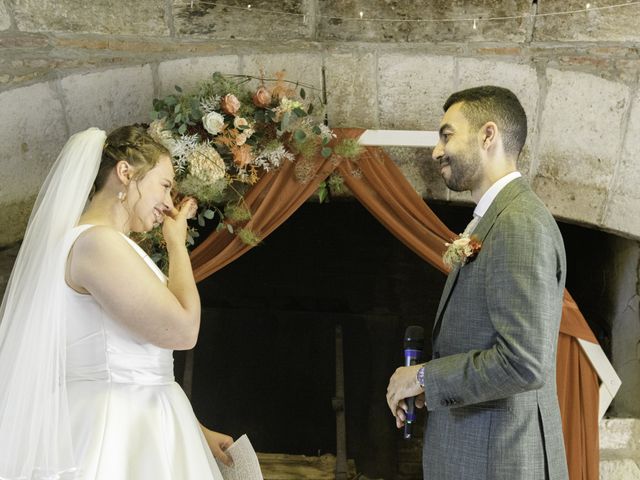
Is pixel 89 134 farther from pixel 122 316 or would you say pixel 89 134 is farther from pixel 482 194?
pixel 482 194

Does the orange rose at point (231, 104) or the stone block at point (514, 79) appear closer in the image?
the orange rose at point (231, 104)

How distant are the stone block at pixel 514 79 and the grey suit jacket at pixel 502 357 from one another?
4.54ft

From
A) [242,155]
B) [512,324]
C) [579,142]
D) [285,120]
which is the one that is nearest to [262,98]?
[285,120]

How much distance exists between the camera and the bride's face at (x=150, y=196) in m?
2.16

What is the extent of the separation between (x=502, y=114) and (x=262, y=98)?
3.70 ft

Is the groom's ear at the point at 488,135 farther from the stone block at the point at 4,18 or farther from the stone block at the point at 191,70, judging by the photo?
the stone block at the point at 4,18

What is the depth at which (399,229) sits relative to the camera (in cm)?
306

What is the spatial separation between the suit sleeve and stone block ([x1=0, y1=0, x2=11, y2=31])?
237cm

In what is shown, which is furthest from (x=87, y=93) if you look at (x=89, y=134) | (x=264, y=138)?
(x=89, y=134)

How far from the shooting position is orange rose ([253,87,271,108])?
114 inches

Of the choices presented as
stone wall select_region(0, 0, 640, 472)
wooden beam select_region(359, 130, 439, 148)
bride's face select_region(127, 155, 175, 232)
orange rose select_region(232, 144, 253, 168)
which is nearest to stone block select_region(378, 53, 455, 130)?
stone wall select_region(0, 0, 640, 472)

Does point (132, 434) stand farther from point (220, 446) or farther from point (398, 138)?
point (398, 138)

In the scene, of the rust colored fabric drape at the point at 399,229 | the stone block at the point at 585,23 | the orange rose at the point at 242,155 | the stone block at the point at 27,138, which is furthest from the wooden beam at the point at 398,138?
the stone block at the point at 27,138

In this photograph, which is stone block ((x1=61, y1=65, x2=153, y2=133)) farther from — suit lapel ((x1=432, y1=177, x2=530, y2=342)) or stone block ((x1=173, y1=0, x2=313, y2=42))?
suit lapel ((x1=432, y1=177, x2=530, y2=342))
